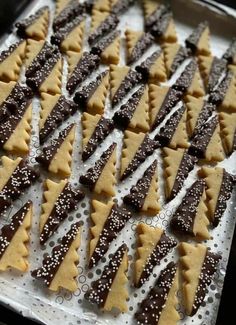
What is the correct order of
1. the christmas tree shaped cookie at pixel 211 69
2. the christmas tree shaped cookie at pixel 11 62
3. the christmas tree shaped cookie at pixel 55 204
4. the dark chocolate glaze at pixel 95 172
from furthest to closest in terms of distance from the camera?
1. the christmas tree shaped cookie at pixel 211 69
2. the christmas tree shaped cookie at pixel 11 62
3. the dark chocolate glaze at pixel 95 172
4. the christmas tree shaped cookie at pixel 55 204

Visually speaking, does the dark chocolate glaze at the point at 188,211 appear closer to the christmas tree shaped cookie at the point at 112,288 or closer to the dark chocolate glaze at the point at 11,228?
the christmas tree shaped cookie at the point at 112,288

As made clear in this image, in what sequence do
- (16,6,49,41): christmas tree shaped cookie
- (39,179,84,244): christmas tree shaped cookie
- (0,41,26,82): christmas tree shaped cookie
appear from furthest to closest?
(16,6,49,41): christmas tree shaped cookie
(0,41,26,82): christmas tree shaped cookie
(39,179,84,244): christmas tree shaped cookie

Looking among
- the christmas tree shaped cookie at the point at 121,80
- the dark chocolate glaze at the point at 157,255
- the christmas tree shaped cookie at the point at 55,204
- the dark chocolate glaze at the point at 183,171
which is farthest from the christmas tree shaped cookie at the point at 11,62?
the dark chocolate glaze at the point at 157,255

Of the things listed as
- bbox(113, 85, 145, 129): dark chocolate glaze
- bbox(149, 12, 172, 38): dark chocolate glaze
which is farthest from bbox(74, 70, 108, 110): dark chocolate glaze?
bbox(149, 12, 172, 38): dark chocolate glaze

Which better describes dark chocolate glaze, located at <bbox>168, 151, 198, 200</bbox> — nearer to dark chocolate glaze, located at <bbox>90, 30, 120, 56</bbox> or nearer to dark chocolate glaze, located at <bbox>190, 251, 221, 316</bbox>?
dark chocolate glaze, located at <bbox>190, 251, 221, 316</bbox>

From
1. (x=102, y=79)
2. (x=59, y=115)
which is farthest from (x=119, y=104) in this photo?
(x=59, y=115)

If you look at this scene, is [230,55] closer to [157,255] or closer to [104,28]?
[104,28]
